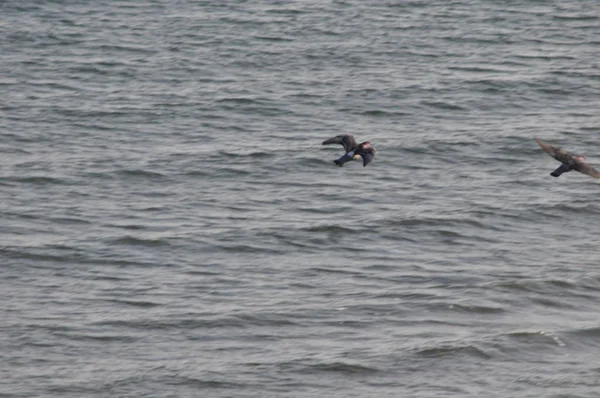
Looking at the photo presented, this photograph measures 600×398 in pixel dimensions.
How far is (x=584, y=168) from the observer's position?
23.3 meters

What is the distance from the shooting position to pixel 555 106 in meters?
37.2

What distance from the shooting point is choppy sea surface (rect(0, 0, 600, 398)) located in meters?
23.6

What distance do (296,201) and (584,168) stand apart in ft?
28.8

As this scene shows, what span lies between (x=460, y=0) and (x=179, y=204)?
1874cm

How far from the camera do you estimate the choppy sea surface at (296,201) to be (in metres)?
23.6

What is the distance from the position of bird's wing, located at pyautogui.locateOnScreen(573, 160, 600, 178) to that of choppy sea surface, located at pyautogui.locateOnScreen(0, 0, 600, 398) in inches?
109

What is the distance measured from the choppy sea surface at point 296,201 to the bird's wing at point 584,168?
278 cm

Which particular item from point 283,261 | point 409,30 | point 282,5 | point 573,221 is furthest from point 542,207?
point 282,5

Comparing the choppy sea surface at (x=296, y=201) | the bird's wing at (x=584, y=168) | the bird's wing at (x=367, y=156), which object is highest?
the bird's wing at (x=584, y=168)

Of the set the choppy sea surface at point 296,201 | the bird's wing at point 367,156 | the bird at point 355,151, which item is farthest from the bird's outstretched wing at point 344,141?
the choppy sea surface at point 296,201

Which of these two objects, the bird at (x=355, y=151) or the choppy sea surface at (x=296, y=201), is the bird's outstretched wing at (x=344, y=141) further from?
the choppy sea surface at (x=296, y=201)

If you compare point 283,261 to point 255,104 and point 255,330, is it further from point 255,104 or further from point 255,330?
point 255,104

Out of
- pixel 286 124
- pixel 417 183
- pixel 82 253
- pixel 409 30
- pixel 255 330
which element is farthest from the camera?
pixel 409 30

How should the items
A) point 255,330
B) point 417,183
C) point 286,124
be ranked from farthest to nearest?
point 286,124, point 417,183, point 255,330
